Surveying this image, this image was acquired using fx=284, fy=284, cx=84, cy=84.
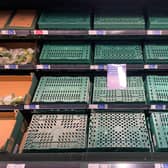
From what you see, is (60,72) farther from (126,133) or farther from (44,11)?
(126,133)

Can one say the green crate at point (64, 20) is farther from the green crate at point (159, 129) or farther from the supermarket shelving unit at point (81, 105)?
the green crate at point (159, 129)

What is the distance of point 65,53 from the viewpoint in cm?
269

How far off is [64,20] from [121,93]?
845 mm

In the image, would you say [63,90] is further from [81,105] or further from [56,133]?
[56,133]

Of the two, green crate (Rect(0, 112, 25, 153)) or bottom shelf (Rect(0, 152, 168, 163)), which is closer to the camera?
bottom shelf (Rect(0, 152, 168, 163))

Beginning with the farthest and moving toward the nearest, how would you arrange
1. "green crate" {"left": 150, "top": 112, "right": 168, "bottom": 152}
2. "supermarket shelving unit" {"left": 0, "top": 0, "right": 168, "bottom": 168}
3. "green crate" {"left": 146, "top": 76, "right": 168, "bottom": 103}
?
1. "green crate" {"left": 146, "top": 76, "right": 168, "bottom": 103}
2. "green crate" {"left": 150, "top": 112, "right": 168, "bottom": 152}
3. "supermarket shelving unit" {"left": 0, "top": 0, "right": 168, "bottom": 168}

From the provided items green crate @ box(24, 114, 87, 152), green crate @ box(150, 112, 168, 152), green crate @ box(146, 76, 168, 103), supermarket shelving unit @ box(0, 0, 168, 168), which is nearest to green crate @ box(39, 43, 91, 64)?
supermarket shelving unit @ box(0, 0, 168, 168)

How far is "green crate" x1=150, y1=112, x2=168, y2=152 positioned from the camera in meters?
2.15

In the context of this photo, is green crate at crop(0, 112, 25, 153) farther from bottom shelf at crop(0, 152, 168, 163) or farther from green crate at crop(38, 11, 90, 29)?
green crate at crop(38, 11, 90, 29)

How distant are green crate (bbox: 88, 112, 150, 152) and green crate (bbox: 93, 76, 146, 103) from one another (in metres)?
0.15

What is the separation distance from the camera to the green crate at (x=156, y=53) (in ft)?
8.36

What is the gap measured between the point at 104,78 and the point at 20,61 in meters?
0.82

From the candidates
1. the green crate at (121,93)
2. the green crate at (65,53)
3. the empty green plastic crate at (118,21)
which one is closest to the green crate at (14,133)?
the green crate at (65,53)

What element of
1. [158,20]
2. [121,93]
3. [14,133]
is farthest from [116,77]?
[14,133]
